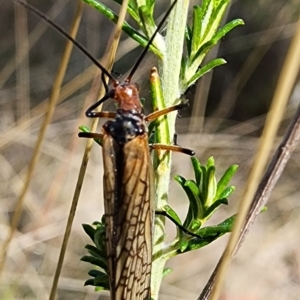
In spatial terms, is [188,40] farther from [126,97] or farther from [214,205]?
[214,205]

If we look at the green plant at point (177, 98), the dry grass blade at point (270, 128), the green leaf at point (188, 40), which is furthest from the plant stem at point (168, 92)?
the dry grass blade at point (270, 128)

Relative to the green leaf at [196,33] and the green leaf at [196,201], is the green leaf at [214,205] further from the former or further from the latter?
the green leaf at [196,33]

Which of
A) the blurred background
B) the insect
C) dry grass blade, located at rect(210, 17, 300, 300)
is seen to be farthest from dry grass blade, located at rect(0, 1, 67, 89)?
dry grass blade, located at rect(210, 17, 300, 300)

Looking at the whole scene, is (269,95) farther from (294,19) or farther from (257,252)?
(257,252)

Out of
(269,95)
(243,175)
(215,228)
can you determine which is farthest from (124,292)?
(269,95)

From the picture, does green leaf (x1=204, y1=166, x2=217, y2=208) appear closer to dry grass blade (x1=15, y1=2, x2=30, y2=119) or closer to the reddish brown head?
the reddish brown head

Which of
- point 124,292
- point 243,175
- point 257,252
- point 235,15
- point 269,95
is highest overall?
point 235,15

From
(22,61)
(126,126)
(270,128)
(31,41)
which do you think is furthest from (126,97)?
(31,41)
